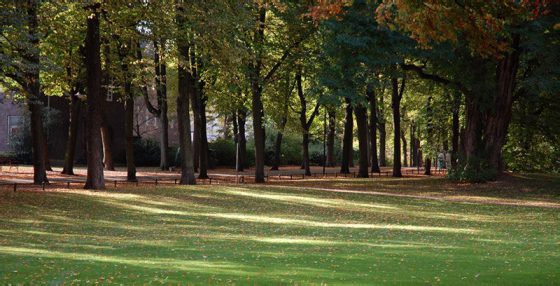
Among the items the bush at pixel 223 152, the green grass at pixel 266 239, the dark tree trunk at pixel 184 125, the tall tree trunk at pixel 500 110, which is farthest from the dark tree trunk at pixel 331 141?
the green grass at pixel 266 239

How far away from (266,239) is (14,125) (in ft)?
159

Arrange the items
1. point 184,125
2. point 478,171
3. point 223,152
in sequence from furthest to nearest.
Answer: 1. point 223,152
2. point 478,171
3. point 184,125

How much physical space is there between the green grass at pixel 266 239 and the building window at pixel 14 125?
85.5 feet

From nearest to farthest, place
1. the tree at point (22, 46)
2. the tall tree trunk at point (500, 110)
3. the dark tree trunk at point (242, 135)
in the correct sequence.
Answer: the tree at point (22, 46) < the tall tree trunk at point (500, 110) < the dark tree trunk at point (242, 135)

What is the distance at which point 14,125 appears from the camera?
2403 inches

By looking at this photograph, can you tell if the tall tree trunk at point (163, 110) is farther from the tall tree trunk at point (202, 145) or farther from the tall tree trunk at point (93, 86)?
the tall tree trunk at point (93, 86)

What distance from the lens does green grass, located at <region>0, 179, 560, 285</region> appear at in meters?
11.1

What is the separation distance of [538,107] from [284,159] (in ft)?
100

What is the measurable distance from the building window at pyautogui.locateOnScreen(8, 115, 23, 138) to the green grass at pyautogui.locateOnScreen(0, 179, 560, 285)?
2608cm

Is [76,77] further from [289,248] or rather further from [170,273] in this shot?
[170,273]

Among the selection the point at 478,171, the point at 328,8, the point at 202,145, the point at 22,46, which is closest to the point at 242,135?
the point at 202,145

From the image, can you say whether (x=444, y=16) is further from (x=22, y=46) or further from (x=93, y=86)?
(x=93, y=86)

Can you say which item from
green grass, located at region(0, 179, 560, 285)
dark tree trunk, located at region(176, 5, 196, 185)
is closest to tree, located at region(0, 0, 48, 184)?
green grass, located at region(0, 179, 560, 285)

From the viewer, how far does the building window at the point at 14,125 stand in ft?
183
